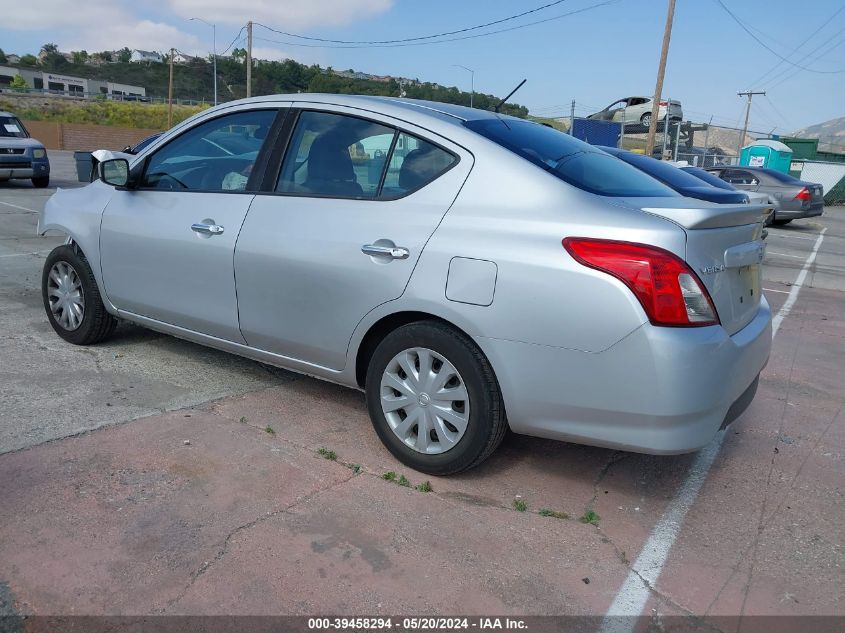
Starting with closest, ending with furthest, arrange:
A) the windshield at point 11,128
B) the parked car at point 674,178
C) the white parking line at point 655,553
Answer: the white parking line at point 655,553 → the parked car at point 674,178 → the windshield at point 11,128

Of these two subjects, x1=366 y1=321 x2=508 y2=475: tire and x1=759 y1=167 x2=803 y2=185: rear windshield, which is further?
x1=759 y1=167 x2=803 y2=185: rear windshield

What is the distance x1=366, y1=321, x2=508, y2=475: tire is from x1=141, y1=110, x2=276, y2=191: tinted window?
143 cm

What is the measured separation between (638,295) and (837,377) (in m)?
3.64

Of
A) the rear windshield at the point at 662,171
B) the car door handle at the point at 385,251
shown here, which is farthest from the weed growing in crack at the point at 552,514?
the rear windshield at the point at 662,171

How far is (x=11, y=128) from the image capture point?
17.2 metres

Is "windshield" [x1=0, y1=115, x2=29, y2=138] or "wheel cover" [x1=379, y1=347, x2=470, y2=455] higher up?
"windshield" [x1=0, y1=115, x2=29, y2=138]

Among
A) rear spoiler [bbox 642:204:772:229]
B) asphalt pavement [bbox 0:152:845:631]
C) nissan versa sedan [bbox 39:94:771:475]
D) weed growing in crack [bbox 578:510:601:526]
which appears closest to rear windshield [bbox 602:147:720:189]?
asphalt pavement [bbox 0:152:845:631]

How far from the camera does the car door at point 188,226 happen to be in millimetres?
4055

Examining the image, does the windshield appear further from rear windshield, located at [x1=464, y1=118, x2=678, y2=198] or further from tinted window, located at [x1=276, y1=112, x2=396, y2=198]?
rear windshield, located at [x1=464, y1=118, x2=678, y2=198]

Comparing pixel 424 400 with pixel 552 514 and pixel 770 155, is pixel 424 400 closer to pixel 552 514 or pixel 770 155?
pixel 552 514

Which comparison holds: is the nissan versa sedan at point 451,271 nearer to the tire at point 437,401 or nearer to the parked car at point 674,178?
the tire at point 437,401

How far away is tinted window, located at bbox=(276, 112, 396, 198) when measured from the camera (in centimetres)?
362

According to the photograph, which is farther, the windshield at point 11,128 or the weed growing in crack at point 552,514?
the windshield at point 11,128

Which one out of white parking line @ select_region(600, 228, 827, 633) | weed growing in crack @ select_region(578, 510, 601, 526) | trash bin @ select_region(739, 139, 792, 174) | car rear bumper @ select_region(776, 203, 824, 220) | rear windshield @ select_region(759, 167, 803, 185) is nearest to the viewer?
white parking line @ select_region(600, 228, 827, 633)
